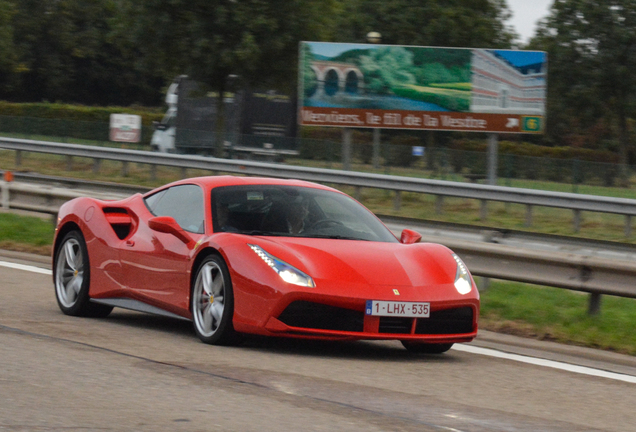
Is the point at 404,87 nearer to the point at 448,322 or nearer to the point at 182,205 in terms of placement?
the point at 182,205

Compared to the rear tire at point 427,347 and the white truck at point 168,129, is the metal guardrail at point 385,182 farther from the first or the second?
the rear tire at point 427,347

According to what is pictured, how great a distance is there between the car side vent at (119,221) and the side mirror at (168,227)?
0.86 metres

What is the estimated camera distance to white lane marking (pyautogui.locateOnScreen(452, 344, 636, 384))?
21.1 feet

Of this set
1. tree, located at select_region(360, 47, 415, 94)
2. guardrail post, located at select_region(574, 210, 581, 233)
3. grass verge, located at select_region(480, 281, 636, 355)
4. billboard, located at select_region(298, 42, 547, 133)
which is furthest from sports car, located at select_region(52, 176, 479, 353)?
tree, located at select_region(360, 47, 415, 94)

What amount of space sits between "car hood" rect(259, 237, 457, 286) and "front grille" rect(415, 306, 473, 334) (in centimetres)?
20

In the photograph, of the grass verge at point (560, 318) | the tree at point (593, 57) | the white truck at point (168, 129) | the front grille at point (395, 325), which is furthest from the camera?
the tree at point (593, 57)

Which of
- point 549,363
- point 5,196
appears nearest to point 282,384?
point 549,363

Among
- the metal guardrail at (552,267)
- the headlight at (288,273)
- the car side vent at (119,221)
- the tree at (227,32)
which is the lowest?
the metal guardrail at (552,267)

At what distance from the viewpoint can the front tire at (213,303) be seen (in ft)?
21.3

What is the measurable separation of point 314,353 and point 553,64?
41.1m

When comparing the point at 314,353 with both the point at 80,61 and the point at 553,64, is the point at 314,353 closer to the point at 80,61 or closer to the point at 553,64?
the point at 553,64

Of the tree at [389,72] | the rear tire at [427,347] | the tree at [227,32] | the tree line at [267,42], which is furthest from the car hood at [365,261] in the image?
the tree line at [267,42]

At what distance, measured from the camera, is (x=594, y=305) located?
27.6ft

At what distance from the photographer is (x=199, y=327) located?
267 inches
